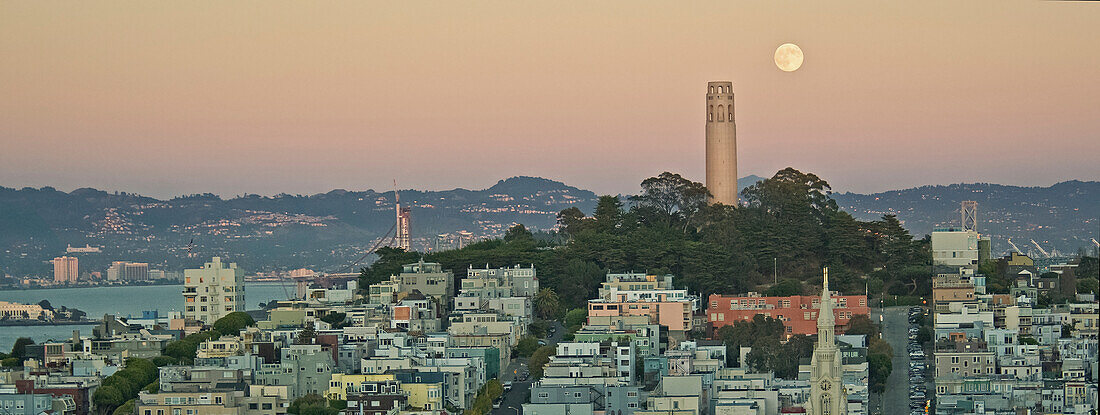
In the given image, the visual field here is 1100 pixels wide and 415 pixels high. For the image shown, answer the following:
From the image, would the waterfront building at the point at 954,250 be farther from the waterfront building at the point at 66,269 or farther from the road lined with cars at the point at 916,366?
the waterfront building at the point at 66,269

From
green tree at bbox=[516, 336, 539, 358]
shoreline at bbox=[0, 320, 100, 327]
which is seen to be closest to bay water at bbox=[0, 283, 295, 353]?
shoreline at bbox=[0, 320, 100, 327]

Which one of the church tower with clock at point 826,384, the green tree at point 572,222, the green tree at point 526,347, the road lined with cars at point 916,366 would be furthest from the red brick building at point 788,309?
the green tree at point 572,222

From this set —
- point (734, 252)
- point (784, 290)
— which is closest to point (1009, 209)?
point (734, 252)

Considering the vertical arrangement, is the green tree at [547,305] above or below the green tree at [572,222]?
below

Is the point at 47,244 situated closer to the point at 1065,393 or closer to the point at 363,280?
the point at 363,280

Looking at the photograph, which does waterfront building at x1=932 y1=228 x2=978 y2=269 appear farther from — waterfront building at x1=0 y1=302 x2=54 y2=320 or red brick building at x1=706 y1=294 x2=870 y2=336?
waterfront building at x1=0 y1=302 x2=54 y2=320
